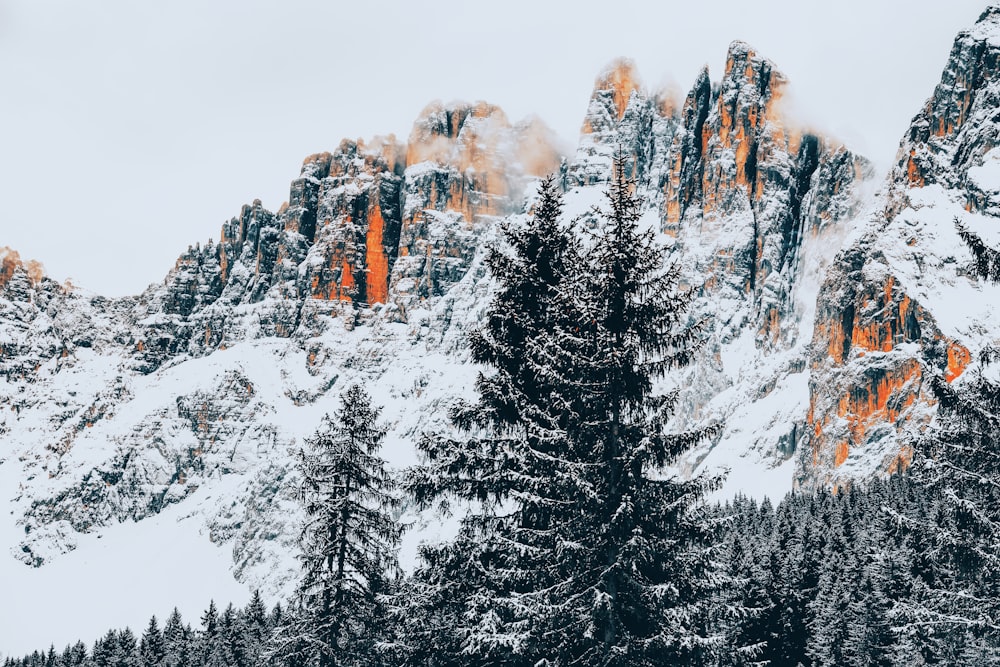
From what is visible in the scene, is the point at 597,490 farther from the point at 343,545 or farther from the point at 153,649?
the point at 153,649

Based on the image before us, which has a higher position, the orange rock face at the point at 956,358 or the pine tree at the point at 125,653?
the orange rock face at the point at 956,358

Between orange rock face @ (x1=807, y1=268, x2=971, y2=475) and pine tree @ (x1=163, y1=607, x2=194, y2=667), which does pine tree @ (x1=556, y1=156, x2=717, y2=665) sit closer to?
pine tree @ (x1=163, y1=607, x2=194, y2=667)

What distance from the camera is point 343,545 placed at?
77.5 ft

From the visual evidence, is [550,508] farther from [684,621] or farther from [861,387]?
[861,387]

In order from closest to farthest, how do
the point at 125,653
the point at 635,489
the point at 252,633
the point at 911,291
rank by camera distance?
the point at 635,489 → the point at 252,633 → the point at 125,653 → the point at 911,291

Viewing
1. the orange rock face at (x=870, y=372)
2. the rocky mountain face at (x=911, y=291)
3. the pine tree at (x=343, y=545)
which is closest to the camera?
the pine tree at (x=343, y=545)

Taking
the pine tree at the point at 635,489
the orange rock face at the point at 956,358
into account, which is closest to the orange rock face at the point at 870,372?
the orange rock face at the point at 956,358

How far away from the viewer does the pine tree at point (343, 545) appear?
2327 centimetres

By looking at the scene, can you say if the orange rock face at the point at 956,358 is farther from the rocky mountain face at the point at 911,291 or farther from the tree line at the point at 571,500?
the tree line at the point at 571,500

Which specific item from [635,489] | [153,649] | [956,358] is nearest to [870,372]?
[956,358]

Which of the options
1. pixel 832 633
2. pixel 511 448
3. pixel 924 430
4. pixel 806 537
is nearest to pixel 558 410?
pixel 511 448

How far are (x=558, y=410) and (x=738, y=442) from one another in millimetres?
185052

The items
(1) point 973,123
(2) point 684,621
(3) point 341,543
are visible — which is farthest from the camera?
(1) point 973,123

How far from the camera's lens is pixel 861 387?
6580 inches
